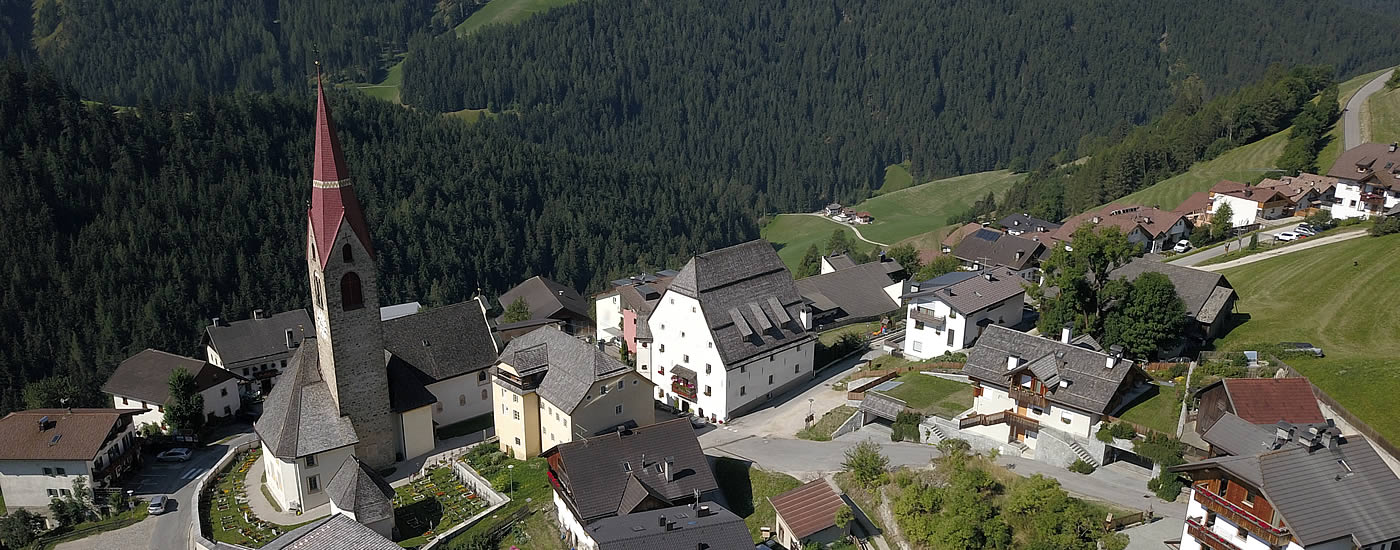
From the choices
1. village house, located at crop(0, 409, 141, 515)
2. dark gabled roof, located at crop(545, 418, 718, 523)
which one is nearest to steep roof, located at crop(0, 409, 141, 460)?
village house, located at crop(0, 409, 141, 515)

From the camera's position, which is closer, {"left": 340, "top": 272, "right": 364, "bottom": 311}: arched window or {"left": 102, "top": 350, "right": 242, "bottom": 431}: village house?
{"left": 340, "top": 272, "right": 364, "bottom": 311}: arched window

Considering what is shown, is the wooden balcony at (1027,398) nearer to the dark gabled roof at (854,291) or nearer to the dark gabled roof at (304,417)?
the dark gabled roof at (854,291)

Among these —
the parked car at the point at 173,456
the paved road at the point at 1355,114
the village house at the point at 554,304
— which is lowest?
the parked car at the point at 173,456

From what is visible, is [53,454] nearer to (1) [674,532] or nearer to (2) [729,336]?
(1) [674,532]

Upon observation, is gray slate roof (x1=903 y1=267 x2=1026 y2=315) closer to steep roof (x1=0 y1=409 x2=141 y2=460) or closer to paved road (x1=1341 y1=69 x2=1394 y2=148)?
steep roof (x1=0 y1=409 x2=141 y2=460)

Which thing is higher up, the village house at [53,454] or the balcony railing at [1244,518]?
the balcony railing at [1244,518]

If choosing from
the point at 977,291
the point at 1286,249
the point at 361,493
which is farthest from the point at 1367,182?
the point at 361,493

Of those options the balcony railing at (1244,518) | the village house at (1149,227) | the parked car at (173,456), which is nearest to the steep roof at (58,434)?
the parked car at (173,456)
